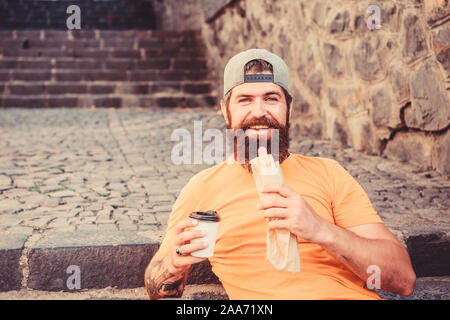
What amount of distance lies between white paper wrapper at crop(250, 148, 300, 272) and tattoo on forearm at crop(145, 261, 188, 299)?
41 centimetres

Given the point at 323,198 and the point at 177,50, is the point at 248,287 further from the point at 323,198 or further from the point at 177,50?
the point at 177,50

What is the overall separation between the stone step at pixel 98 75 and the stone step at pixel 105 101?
53cm

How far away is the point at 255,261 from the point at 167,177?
2.26 m

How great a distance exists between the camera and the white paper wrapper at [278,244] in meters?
1.49

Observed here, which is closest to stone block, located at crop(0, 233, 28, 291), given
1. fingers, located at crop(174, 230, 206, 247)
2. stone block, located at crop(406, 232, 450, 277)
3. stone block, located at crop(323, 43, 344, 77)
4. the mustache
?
fingers, located at crop(174, 230, 206, 247)

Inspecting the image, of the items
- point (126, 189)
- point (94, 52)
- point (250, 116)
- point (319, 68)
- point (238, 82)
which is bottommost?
point (126, 189)

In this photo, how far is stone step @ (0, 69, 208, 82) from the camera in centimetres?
824

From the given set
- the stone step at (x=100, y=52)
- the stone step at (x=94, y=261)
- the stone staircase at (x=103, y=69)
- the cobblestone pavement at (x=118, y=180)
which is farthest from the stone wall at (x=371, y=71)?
the stone step at (x=100, y=52)

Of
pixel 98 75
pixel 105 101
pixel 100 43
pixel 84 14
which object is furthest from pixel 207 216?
pixel 84 14

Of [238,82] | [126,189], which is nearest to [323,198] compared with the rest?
[238,82]

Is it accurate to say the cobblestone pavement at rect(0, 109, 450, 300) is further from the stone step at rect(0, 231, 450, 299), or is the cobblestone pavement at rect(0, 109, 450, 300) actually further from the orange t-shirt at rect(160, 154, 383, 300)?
the orange t-shirt at rect(160, 154, 383, 300)

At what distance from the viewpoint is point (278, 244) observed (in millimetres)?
1520

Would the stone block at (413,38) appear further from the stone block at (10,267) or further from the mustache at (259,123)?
the stone block at (10,267)

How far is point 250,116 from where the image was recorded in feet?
5.93
